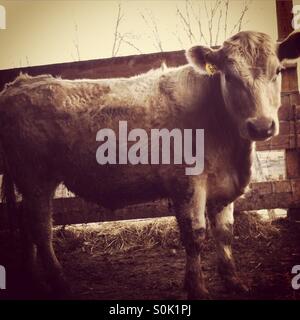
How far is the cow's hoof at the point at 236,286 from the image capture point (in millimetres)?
2510

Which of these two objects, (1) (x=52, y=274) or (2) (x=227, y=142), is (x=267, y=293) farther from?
(1) (x=52, y=274)

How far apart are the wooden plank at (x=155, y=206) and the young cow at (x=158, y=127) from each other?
19 cm

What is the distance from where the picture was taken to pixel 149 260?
107 inches

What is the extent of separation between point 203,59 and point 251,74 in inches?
12.2

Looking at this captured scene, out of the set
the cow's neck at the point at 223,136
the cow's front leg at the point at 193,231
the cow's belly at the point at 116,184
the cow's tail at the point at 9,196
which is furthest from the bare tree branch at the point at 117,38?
the cow's front leg at the point at 193,231

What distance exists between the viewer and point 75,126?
2.62 meters

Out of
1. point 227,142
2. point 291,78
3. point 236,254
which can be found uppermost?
point 291,78

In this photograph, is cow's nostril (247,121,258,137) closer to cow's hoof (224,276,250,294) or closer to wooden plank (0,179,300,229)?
wooden plank (0,179,300,229)

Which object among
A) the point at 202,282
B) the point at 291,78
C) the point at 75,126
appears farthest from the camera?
the point at 291,78

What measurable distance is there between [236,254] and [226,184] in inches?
18.8

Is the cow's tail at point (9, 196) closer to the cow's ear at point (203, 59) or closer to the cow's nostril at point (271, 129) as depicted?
the cow's ear at point (203, 59)

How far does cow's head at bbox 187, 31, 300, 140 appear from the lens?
2.30m
